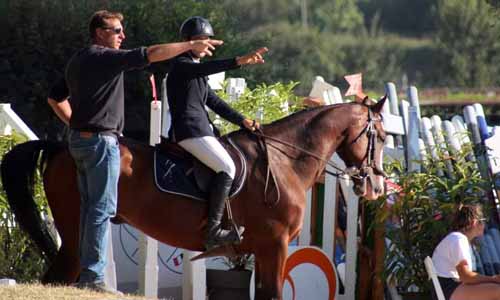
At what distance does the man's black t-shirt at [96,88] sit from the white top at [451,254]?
2416mm

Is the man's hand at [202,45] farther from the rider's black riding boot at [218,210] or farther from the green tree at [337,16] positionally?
the green tree at [337,16]

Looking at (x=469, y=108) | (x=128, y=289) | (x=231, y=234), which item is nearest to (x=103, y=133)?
(x=231, y=234)

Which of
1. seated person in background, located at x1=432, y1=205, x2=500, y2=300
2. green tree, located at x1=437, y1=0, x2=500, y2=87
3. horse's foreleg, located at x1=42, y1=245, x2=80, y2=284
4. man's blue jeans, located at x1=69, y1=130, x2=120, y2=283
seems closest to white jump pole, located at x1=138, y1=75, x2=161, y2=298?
horse's foreleg, located at x1=42, y1=245, x2=80, y2=284

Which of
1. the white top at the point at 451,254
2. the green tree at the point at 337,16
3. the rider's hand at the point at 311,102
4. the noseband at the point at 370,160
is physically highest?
the green tree at the point at 337,16

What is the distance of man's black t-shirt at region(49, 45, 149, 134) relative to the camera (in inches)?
276

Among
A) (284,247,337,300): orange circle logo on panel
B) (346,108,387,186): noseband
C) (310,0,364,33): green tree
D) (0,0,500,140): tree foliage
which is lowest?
(284,247,337,300): orange circle logo on panel

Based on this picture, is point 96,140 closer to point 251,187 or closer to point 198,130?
point 198,130

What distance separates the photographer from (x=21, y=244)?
8.77 meters

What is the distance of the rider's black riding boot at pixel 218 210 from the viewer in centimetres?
763

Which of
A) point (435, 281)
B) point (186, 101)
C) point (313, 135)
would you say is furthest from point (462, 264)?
point (186, 101)

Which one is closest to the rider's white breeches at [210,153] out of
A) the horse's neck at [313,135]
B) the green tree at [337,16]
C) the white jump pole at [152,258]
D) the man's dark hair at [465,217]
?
the horse's neck at [313,135]

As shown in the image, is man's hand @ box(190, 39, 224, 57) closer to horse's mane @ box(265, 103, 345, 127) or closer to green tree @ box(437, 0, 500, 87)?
horse's mane @ box(265, 103, 345, 127)

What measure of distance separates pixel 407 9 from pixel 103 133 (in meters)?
58.9

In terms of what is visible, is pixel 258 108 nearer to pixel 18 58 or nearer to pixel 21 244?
pixel 21 244
